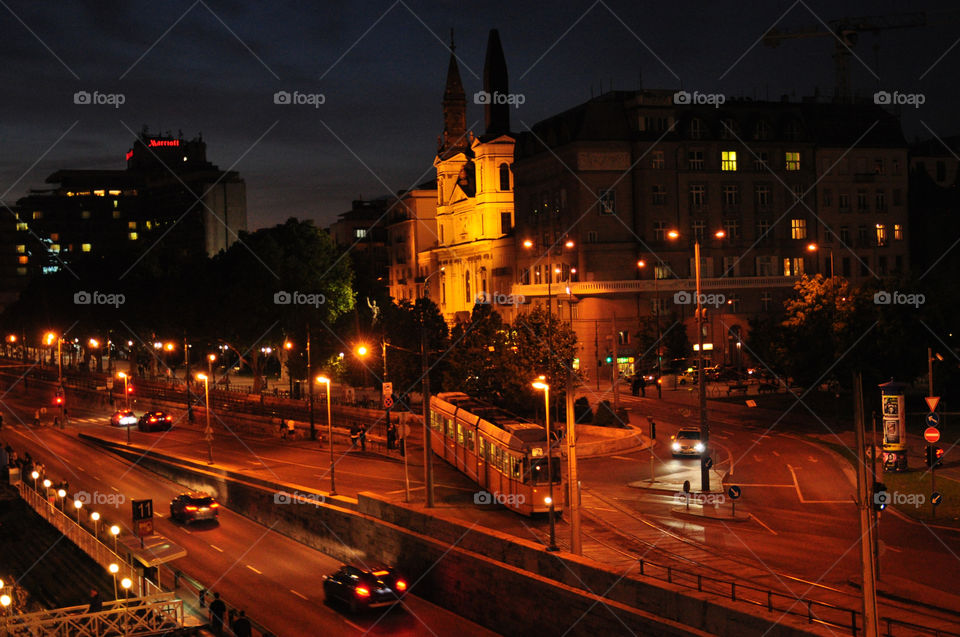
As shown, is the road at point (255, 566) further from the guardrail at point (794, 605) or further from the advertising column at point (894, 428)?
the advertising column at point (894, 428)

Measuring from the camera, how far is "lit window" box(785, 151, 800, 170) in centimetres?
8175

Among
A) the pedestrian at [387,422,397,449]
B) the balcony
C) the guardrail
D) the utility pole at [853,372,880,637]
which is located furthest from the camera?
the balcony

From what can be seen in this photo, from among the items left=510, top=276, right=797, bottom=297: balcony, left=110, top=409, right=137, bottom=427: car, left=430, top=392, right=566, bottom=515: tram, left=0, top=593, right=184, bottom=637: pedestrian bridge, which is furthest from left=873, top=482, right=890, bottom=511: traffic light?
left=110, top=409, right=137, bottom=427: car

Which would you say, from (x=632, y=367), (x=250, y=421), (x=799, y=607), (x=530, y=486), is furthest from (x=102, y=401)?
(x=799, y=607)

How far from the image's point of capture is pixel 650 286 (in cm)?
7631

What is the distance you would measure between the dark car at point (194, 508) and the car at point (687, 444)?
2092cm

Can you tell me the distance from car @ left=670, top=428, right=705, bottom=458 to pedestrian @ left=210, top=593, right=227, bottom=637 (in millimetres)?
23088

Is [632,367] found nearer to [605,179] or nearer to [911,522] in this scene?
[605,179]

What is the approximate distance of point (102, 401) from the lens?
285 feet

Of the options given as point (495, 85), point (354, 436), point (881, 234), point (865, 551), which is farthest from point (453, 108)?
point (865, 551)

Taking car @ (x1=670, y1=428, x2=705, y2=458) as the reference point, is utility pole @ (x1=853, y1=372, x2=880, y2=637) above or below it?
above

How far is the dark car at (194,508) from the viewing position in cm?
4288

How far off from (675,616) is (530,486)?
10350mm

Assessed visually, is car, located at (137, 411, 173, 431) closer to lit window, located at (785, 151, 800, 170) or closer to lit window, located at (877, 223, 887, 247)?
lit window, located at (785, 151, 800, 170)
